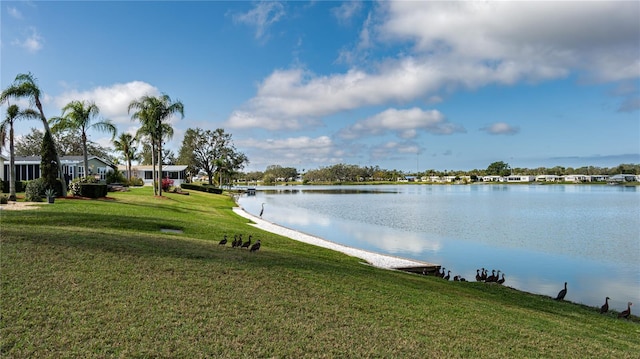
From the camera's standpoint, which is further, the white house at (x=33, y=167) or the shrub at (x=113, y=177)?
the shrub at (x=113, y=177)

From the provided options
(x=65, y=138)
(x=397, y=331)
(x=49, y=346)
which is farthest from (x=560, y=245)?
(x=65, y=138)

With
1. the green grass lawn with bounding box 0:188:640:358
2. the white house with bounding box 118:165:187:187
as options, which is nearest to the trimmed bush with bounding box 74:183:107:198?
the green grass lawn with bounding box 0:188:640:358

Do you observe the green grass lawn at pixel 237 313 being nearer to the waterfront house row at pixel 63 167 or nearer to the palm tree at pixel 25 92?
the palm tree at pixel 25 92

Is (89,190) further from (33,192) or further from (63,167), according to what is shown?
(63,167)

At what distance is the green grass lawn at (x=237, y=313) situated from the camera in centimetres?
597

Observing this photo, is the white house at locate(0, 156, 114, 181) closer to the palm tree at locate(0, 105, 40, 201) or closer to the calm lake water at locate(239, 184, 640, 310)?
the palm tree at locate(0, 105, 40, 201)

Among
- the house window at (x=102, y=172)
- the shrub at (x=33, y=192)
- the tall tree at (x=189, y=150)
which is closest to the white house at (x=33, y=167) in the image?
the house window at (x=102, y=172)

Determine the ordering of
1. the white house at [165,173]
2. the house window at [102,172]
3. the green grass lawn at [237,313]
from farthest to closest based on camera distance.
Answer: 1. the white house at [165,173]
2. the house window at [102,172]
3. the green grass lawn at [237,313]

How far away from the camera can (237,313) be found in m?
7.07

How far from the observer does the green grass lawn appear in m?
5.97

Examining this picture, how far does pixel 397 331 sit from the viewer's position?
705 cm

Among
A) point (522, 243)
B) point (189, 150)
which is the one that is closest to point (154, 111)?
point (522, 243)

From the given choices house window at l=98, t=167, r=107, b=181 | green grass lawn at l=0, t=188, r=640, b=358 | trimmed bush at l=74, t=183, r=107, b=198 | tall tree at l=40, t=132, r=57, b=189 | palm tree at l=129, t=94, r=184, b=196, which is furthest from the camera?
house window at l=98, t=167, r=107, b=181

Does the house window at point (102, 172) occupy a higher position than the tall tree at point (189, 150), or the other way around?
the tall tree at point (189, 150)
